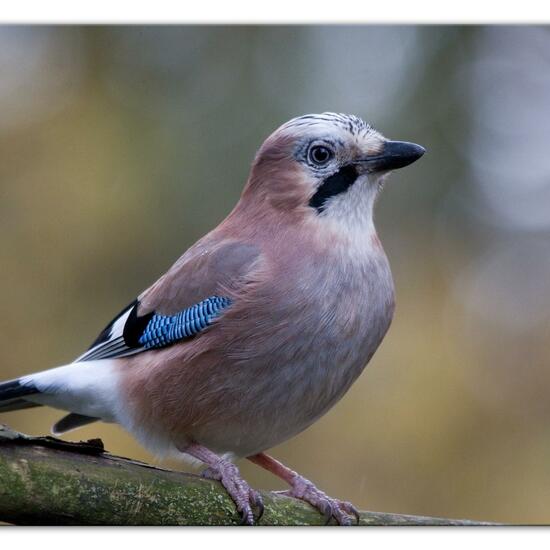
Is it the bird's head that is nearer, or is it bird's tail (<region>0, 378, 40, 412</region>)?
the bird's head

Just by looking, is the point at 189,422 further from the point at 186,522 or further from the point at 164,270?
the point at 164,270

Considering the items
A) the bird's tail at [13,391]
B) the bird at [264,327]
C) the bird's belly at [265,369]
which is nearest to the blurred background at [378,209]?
the bird's tail at [13,391]

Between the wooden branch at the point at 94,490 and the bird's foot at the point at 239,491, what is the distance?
27mm

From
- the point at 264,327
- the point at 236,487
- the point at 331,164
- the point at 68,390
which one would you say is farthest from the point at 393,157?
the point at 68,390

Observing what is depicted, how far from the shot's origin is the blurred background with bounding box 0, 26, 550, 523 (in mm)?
3717

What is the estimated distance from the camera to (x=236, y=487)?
304 centimetres

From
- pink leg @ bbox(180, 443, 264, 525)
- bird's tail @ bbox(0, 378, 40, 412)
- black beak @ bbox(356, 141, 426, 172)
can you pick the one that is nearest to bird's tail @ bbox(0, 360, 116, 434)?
bird's tail @ bbox(0, 378, 40, 412)

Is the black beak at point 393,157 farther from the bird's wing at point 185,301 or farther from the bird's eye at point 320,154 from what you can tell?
the bird's wing at point 185,301

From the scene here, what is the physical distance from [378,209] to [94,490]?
1.60 metres

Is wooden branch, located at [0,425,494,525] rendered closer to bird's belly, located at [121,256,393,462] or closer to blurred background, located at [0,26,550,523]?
bird's belly, located at [121,256,393,462]

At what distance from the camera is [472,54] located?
12.5ft

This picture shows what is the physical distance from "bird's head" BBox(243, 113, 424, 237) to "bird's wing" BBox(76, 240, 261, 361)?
0.79ft
